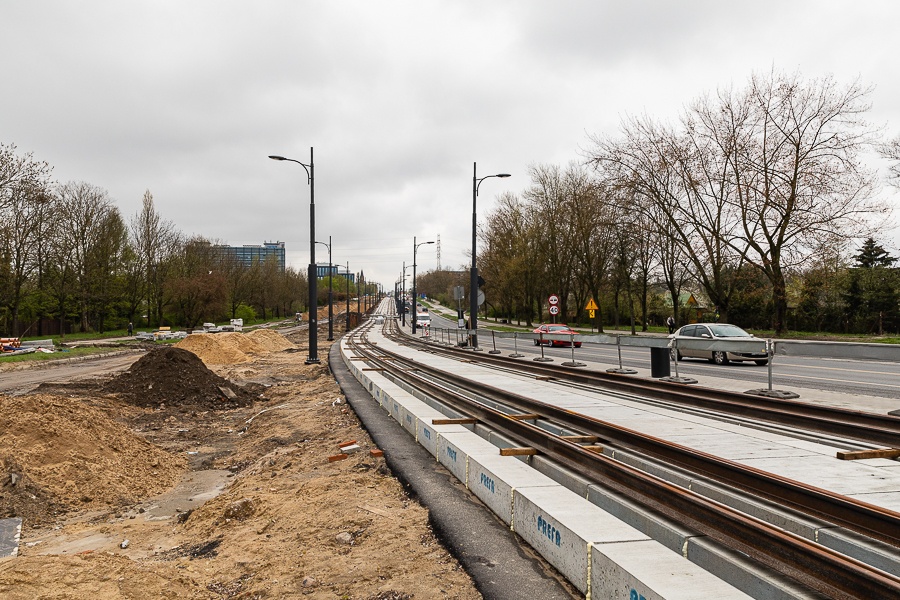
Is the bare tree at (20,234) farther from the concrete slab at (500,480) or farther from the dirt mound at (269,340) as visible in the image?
the concrete slab at (500,480)

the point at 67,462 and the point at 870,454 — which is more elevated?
the point at 870,454

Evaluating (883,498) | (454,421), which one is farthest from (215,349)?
(883,498)

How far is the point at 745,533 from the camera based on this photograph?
404 cm

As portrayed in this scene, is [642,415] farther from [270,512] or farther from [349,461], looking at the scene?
[270,512]

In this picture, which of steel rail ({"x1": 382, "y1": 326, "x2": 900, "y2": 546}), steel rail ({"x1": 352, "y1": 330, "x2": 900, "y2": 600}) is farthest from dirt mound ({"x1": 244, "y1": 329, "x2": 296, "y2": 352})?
steel rail ({"x1": 352, "y1": 330, "x2": 900, "y2": 600})

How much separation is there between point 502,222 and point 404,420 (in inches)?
2119

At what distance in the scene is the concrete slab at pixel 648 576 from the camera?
10.4 ft

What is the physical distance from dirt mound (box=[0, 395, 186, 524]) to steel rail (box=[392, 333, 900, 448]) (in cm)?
896

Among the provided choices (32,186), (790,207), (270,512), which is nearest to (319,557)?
(270,512)

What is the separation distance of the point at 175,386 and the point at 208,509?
465 inches

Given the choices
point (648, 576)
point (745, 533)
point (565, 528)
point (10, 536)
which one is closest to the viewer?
point (648, 576)

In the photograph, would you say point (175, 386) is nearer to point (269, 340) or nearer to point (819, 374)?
→ point (819, 374)

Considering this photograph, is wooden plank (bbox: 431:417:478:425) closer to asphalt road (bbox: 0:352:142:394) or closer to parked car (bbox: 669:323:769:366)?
parked car (bbox: 669:323:769:366)

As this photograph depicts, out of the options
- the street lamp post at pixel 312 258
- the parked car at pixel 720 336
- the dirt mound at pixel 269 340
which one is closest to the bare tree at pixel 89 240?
the dirt mound at pixel 269 340
